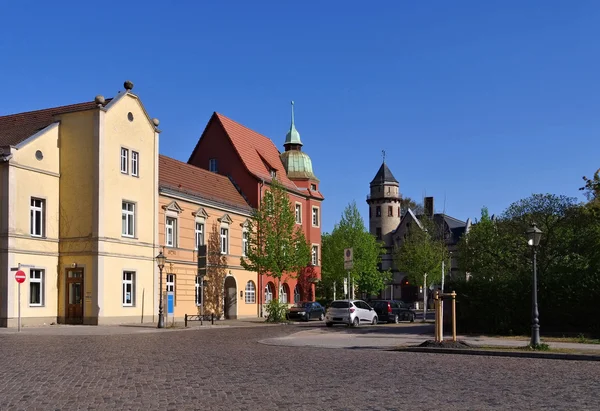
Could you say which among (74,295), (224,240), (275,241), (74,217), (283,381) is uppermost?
(74,217)

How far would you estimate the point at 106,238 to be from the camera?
3672cm

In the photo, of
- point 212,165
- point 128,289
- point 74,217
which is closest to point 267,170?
point 212,165

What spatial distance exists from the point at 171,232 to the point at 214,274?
17.4 feet

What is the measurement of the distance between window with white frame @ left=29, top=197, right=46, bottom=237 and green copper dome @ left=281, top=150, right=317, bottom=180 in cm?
2794

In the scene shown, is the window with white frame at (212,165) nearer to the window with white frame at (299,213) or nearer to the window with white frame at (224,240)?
the window with white frame at (299,213)

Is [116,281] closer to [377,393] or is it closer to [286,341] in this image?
[286,341]

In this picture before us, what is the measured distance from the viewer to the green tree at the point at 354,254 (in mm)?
72750

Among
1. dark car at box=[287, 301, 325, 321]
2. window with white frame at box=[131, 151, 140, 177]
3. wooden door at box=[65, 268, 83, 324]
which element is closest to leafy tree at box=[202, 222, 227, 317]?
dark car at box=[287, 301, 325, 321]

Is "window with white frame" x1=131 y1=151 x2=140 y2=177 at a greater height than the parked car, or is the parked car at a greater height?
"window with white frame" x1=131 y1=151 x2=140 y2=177

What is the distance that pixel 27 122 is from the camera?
131 ft

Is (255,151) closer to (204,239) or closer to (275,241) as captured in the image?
(275,241)

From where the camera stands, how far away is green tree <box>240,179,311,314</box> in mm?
48188

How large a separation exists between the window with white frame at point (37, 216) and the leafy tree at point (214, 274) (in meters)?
12.8

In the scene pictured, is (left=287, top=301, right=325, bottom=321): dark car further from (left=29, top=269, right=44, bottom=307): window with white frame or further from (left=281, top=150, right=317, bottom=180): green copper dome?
(left=29, top=269, right=44, bottom=307): window with white frame
